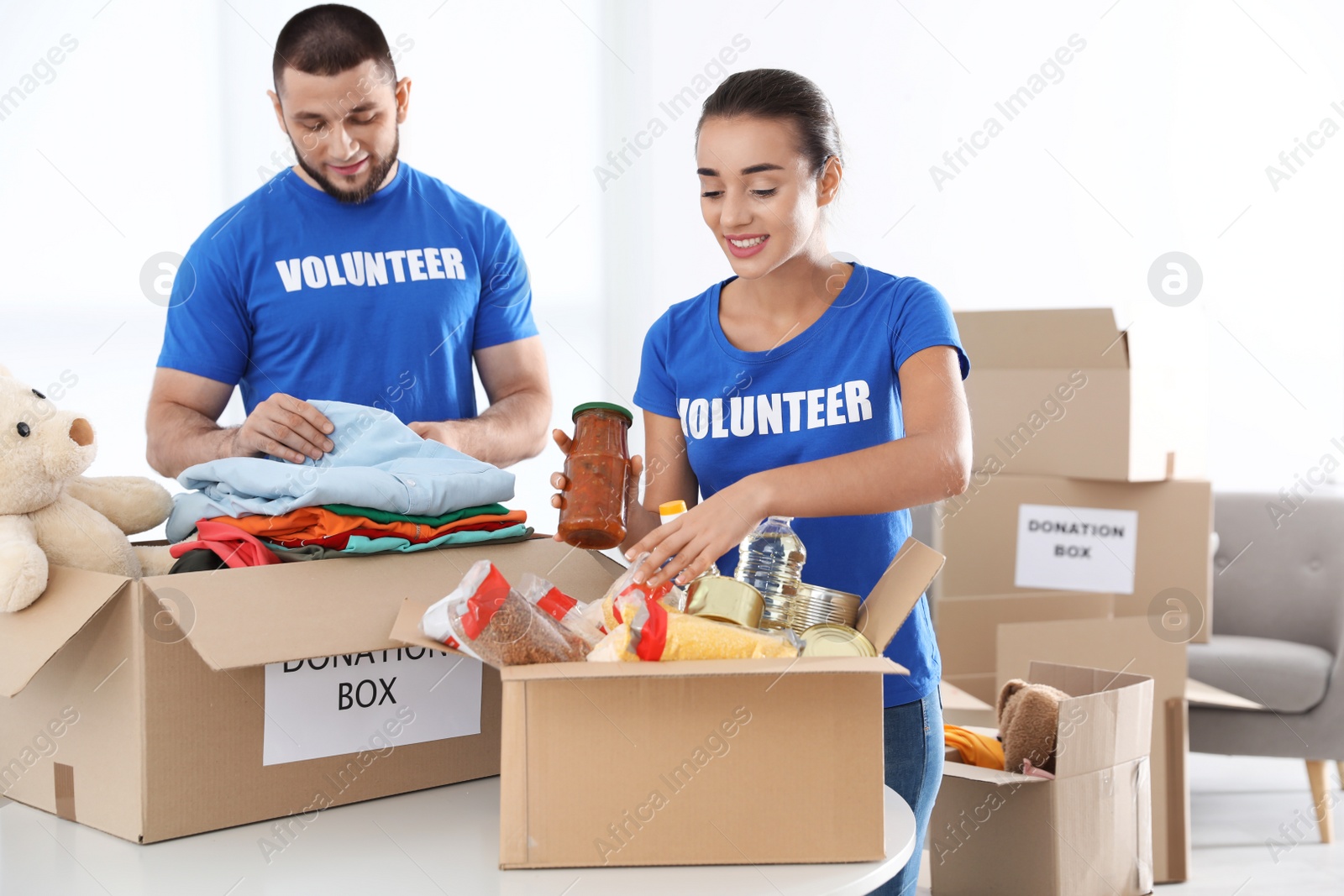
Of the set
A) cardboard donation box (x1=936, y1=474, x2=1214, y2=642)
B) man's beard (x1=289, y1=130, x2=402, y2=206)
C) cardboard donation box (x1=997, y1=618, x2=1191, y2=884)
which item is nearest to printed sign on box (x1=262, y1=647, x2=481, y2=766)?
man's beard (x1=289, y1=130, x2=402, y2=206)

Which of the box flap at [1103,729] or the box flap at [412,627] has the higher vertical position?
the box flap at [412,627]

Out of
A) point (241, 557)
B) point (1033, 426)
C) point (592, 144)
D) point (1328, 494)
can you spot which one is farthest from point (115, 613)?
point (1328, 494)

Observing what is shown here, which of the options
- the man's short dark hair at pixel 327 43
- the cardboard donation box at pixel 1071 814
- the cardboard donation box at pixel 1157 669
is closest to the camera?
the man's short dark hair at pixel 327 43

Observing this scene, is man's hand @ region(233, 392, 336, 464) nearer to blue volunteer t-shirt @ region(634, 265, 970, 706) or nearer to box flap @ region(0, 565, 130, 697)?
box flap @ region(0, 565, 130, 697)

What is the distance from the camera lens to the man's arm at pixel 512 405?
64.8 inches

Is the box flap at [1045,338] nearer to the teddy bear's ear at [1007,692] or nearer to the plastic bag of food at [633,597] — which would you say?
the teddy bear's ear at [1007,692]

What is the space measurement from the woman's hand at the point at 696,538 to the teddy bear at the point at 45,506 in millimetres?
503

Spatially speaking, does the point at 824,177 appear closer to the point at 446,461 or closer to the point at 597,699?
the point at 446,461

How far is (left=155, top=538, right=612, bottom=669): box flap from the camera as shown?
926 mm

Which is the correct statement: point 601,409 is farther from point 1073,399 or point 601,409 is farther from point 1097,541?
point 1097,541

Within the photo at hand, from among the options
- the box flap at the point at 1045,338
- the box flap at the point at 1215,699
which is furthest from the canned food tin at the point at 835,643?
the box flap at the point at 1215,699

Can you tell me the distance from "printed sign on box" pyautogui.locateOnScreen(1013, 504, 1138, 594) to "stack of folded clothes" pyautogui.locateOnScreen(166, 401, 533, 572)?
1859mm

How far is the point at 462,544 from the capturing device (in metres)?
1.18

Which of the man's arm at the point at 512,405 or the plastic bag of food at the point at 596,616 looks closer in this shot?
the plastic bag of food at the point at 596,616
